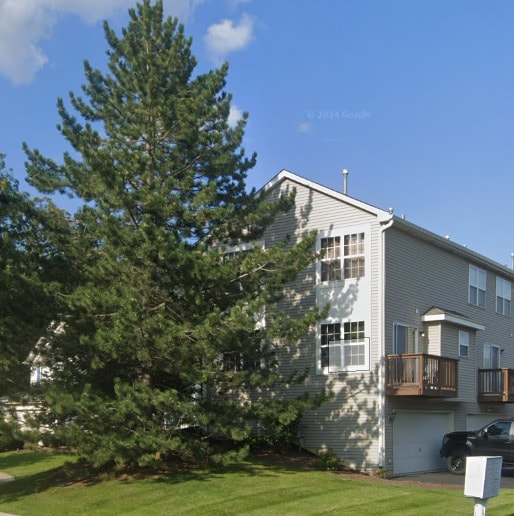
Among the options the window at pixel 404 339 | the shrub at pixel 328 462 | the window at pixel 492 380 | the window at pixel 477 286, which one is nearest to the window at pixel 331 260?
the window at pixel 404 339

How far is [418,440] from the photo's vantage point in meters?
23.3

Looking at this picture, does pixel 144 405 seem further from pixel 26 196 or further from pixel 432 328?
pixel 432 328

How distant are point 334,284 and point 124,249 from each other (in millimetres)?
8792

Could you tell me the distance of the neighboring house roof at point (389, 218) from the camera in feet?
73.7

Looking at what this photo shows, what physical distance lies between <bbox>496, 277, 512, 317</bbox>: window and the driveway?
8.38 m

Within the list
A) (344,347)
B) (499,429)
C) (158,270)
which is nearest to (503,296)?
(499,429)

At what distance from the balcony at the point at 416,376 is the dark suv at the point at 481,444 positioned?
4.70 feet

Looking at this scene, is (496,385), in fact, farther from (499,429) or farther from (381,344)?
(381,344)

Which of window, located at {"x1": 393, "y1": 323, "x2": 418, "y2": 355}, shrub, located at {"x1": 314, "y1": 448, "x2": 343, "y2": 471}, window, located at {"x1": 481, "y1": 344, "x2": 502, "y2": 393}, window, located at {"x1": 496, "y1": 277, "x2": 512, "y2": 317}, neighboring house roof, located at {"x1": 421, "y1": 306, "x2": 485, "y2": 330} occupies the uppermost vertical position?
window, located at {"x1": 496, "y1": 277, "x2": 512, "y2": 317}

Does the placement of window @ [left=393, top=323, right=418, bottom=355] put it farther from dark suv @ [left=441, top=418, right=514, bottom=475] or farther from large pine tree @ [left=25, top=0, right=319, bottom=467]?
large pine tree @ [left=25, top=0, right=319, bottom=467]

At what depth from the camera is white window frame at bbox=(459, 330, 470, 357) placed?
25.1 metres

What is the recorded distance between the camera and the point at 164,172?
59.7 ft

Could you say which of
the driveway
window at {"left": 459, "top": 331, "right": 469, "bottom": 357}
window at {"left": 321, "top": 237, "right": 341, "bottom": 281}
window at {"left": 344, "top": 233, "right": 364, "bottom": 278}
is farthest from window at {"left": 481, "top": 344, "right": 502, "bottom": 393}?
window at {"left": 321, "top": 237, "right": 341, "bottom": 281}

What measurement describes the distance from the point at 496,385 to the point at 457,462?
14.8 ft
